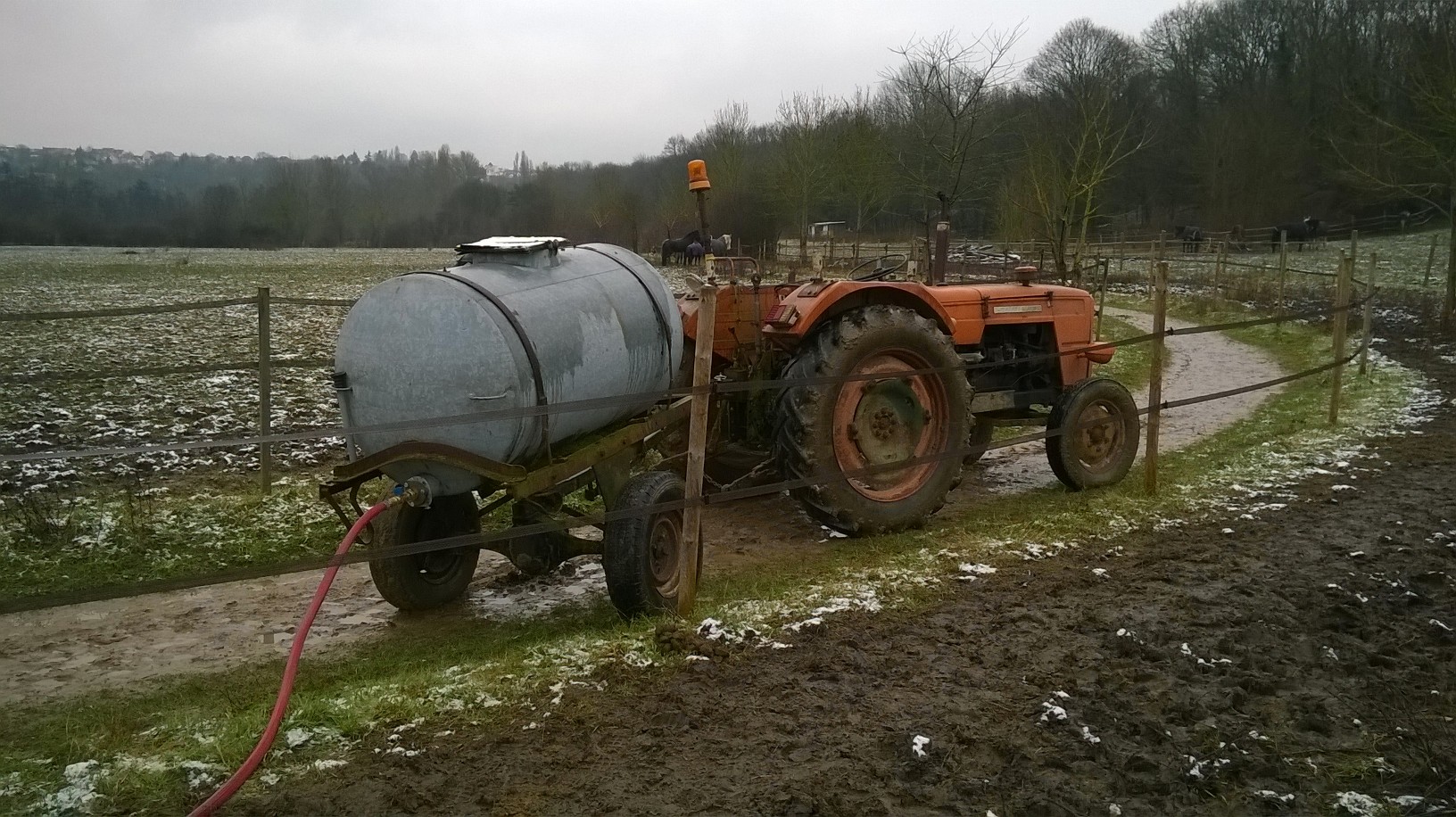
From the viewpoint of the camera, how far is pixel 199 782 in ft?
10.3

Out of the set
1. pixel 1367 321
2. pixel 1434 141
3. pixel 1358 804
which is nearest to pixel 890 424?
pixel 1358 804

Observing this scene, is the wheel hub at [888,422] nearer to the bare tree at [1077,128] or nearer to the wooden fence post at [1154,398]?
the wooden fence post at [1154,398]

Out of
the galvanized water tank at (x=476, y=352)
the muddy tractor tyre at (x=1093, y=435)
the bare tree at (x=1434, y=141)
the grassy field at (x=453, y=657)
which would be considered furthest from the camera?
the bare tree at (x=1434, y=141)

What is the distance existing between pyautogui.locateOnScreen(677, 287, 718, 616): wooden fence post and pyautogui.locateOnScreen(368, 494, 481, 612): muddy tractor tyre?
1.11m

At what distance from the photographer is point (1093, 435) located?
7.46m

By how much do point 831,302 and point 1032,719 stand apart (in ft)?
9.88

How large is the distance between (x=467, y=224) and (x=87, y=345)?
5.16 m

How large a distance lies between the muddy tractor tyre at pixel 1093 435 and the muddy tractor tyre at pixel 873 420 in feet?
3.40

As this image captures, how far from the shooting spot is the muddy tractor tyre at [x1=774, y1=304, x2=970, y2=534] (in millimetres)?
5855

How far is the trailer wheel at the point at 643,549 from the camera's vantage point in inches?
177

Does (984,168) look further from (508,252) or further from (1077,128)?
(508,252)

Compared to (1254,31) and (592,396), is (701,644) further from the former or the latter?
(1254,31)

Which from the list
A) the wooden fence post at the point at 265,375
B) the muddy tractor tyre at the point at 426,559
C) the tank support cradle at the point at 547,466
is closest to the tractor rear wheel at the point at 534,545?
the tank support cradle at the point at 547,466

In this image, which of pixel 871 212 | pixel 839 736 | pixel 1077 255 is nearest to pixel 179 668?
pixel 839 736
